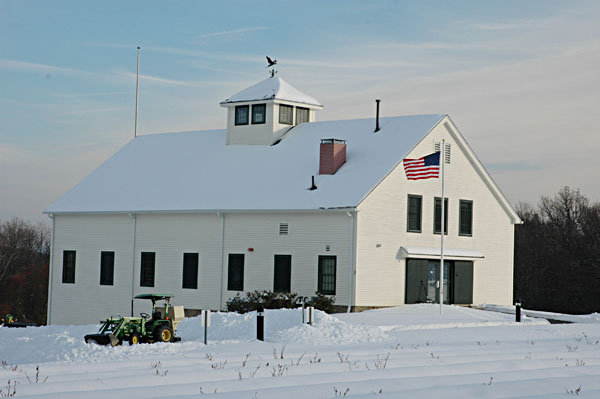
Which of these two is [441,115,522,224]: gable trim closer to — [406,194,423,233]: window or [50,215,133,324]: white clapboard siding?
[406,194,423,233]: window

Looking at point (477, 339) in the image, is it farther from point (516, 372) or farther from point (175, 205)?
point (175, 205)

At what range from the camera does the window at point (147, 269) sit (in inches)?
1523

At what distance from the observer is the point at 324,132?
40.2 meters

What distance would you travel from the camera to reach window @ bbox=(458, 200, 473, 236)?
3856cm

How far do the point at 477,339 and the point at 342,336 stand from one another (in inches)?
134

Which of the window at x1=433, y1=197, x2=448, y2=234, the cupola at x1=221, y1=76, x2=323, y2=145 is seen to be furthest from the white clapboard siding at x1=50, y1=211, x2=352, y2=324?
the cupola at x1=221, y1=76, x2=323, y2=145

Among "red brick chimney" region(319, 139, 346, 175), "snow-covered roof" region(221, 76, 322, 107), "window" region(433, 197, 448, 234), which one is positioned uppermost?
"snow-covered roof" region(221, 76, 322, 107)

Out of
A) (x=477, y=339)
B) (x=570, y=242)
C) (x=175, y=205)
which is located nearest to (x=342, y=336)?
(x=477, y=339)

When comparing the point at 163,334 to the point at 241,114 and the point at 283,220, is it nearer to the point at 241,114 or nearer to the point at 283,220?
the point at 283,220

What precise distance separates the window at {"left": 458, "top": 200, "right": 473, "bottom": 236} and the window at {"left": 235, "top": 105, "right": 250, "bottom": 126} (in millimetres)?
9986

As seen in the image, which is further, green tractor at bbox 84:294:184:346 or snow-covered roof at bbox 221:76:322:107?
snow-covered roof at bbox 221:76:322:107

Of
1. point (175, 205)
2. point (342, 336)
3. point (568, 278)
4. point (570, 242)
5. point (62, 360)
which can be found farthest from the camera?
point (570, 242)

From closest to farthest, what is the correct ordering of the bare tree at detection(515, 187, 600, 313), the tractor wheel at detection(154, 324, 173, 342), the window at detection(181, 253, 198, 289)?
the tractor wheel at detection(154, 324, 173, 342) < the window at detection(181, 253, 198, 289) < the bare tree at detection(515, 187, 600, 313)

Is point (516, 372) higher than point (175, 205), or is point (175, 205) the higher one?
point (175, 205)
